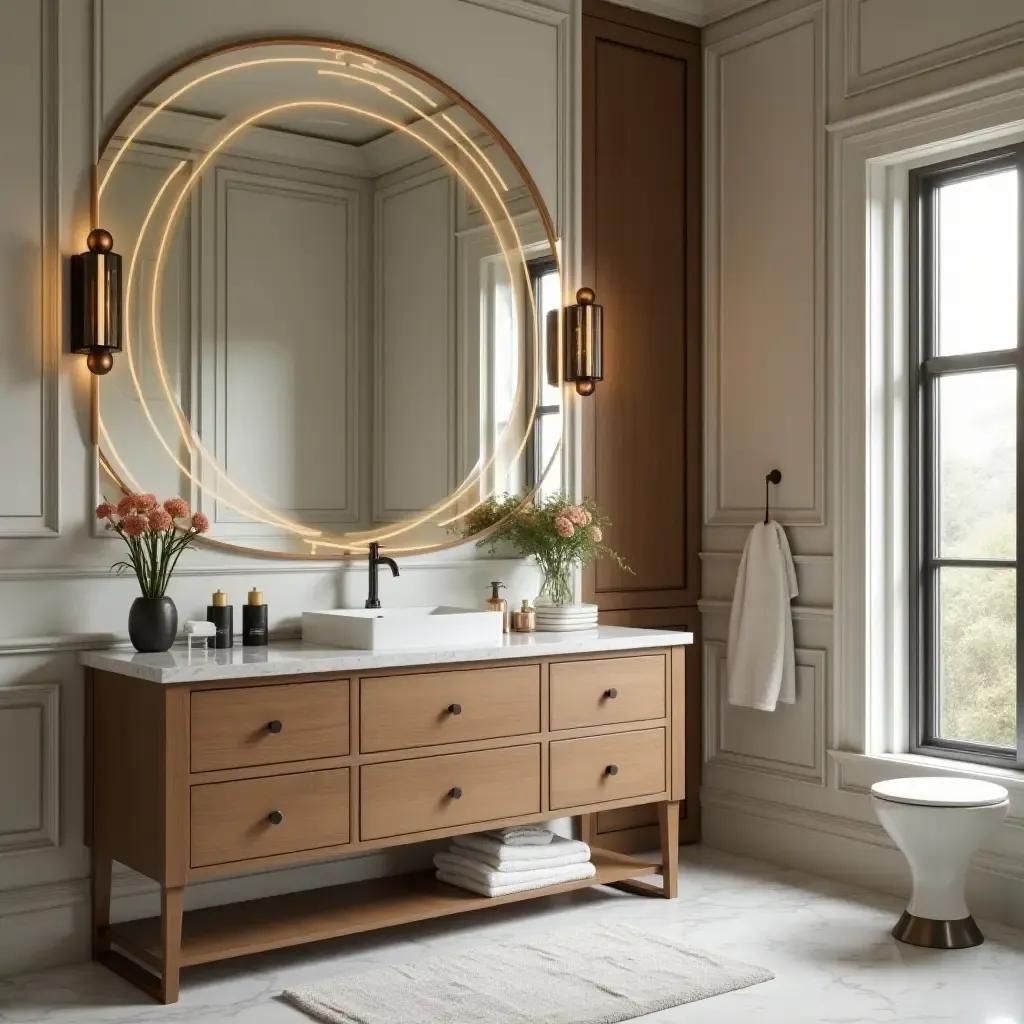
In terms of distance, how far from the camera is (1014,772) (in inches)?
142

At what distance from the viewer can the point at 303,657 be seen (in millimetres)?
3115

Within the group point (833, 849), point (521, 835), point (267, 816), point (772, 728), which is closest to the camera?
point (267, 816)

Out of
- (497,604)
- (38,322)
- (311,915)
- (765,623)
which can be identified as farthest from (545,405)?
(311,915)

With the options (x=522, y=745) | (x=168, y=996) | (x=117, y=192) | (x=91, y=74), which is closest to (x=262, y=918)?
(x=168, y=996)

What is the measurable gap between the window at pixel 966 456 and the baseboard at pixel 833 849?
0.30m

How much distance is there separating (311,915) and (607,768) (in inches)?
34.4

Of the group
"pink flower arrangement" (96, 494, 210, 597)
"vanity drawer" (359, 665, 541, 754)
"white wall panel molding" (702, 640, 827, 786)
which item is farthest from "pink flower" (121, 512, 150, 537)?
"white wall panel molding" (702, 640, 827, 786)

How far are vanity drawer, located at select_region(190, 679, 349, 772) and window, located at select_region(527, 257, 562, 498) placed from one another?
1199mm

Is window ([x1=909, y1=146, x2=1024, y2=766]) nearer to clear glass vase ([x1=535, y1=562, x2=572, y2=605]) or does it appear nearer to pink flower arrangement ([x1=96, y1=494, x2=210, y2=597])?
clear glass vase ([x1=535, y1=562, x2=572, y2=605])

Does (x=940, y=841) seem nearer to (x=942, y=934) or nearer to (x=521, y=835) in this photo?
(x=942, y=934)

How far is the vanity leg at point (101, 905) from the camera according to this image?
10.7 ft

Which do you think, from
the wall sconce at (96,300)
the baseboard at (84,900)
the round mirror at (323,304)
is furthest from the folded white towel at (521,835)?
the wall sconce at (96,300)

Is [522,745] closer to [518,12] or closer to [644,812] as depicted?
[644,812]

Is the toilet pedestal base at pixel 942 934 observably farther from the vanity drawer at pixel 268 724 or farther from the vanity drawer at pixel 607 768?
the vanity drawer at pixel 268 724
